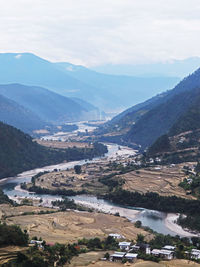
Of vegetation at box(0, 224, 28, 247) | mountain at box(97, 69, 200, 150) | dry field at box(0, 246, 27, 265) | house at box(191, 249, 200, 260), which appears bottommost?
house at box(191, 249, 200, 260)

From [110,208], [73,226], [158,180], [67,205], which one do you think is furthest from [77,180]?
[73,226]

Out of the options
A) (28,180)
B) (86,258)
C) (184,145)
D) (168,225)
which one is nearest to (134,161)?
(184,145)

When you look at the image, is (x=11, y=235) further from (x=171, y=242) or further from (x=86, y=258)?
(x=171, y=242)

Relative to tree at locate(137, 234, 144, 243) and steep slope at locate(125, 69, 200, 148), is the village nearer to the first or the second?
tree at locate(137, 234, 144, 243)

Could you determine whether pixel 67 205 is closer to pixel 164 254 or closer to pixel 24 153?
pixel 164 254

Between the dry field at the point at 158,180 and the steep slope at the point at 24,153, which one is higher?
the steep slope at the point at 24,153

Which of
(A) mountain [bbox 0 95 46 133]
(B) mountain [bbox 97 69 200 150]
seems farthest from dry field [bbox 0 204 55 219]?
(A) mountain [bbox 0 95 46 133]

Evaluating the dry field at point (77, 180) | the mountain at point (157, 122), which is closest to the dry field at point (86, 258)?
the dry field at point (77, 180)

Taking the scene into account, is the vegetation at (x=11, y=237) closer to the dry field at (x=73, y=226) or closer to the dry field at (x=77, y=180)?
the dry field at (x=73, y=226)
